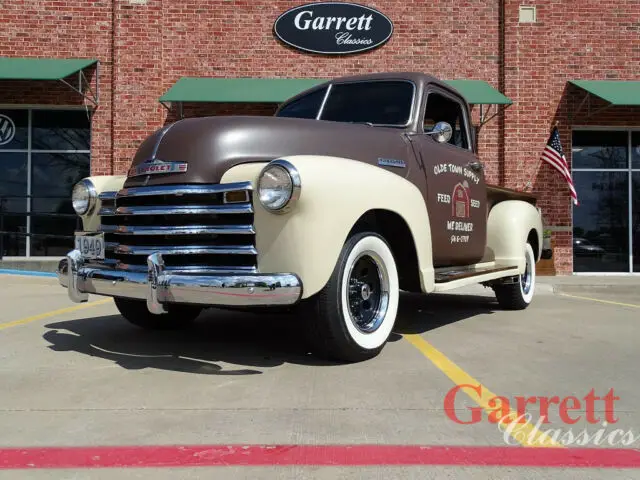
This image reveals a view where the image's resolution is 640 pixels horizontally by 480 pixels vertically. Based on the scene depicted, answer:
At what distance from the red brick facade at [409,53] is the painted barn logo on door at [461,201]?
280 inches

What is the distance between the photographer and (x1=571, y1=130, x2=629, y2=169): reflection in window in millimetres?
12609

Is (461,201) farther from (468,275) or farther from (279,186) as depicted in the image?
(279,186)

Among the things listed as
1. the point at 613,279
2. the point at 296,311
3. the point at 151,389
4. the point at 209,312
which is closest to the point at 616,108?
the point at 613,279

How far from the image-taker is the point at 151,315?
5086 millimetres

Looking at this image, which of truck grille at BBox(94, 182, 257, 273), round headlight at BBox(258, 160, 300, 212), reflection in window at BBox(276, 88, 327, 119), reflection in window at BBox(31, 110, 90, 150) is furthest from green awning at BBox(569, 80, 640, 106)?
reflection in window at BBox(31, 110, 90, 150)

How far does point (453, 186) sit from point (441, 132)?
614 millimetres

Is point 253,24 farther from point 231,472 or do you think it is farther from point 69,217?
point 231,472

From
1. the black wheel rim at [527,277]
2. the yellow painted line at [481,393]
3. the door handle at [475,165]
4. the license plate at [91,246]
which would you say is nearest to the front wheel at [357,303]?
the yellow painted line at [481,393]

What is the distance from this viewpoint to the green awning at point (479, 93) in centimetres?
1093

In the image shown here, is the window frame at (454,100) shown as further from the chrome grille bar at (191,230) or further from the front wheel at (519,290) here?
the chrome grille bar at (191,230)

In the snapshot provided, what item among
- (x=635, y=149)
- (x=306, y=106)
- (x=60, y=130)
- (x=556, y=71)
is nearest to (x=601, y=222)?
(x=635, y=149)

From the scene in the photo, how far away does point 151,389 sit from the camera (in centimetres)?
338

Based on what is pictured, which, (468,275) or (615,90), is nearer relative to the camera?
(468,275)

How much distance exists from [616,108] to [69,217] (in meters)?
11.7
